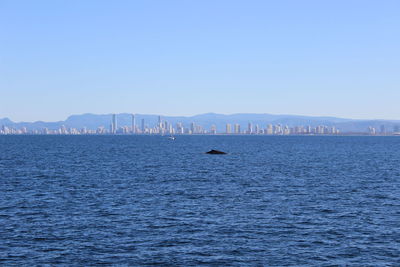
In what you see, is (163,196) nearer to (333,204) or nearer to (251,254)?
(333,204)

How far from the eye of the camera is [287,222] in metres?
47.9

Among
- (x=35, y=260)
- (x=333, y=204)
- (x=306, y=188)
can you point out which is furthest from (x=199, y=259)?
(x=306, y=188)

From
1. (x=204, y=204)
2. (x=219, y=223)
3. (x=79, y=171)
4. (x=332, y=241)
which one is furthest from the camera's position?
(x=79, y=171)

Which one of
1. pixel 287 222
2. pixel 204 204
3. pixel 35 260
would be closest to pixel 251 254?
pixel 287 222

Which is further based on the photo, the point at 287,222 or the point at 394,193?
the point at 394,193

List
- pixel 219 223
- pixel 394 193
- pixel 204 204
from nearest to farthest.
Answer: pixel 219 223, pixel 204 204, pixel 394 193

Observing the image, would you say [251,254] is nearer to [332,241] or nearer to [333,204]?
[332,241]

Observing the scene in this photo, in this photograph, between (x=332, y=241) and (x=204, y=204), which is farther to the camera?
(x=204, y=204)

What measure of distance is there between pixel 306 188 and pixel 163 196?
22.1 meters

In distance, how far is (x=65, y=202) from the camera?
59125 mm

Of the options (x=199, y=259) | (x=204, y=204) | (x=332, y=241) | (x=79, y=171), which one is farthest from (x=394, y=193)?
(x=79, y=171)

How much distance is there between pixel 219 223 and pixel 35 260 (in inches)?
699

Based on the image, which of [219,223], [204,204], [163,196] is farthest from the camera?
[163,196]

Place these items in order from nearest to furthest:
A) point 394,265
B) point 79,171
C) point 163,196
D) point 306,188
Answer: point 394,265
point 163,196
point 306,188
point 79,171
